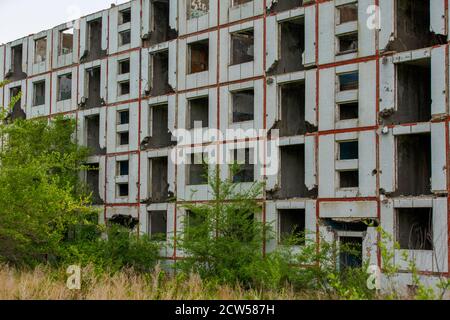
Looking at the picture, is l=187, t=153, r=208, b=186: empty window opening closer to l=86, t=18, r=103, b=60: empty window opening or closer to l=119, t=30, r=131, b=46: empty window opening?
l=119, t=30, r=131, b=46: empty window opening

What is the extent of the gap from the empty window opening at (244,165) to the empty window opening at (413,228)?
6.47 metres

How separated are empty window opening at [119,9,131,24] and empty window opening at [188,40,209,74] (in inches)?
202

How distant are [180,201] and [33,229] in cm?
642

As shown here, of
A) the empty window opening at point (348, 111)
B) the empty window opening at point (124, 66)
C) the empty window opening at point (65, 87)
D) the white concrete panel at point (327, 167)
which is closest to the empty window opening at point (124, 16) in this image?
the empty window opening at point (124, 66)

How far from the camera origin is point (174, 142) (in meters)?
32.8

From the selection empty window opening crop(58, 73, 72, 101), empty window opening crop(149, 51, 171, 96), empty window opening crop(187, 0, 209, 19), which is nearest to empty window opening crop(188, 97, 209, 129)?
empty window opening crop(149, 51, 171, 96)

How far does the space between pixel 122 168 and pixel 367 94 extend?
46.0 ft

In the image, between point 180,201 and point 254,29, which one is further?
point 180,201

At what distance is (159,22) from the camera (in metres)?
34.8

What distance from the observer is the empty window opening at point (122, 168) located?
1405 inches

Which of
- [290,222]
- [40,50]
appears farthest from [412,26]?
[40,50]

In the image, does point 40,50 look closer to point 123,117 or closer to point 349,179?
point 123,117
